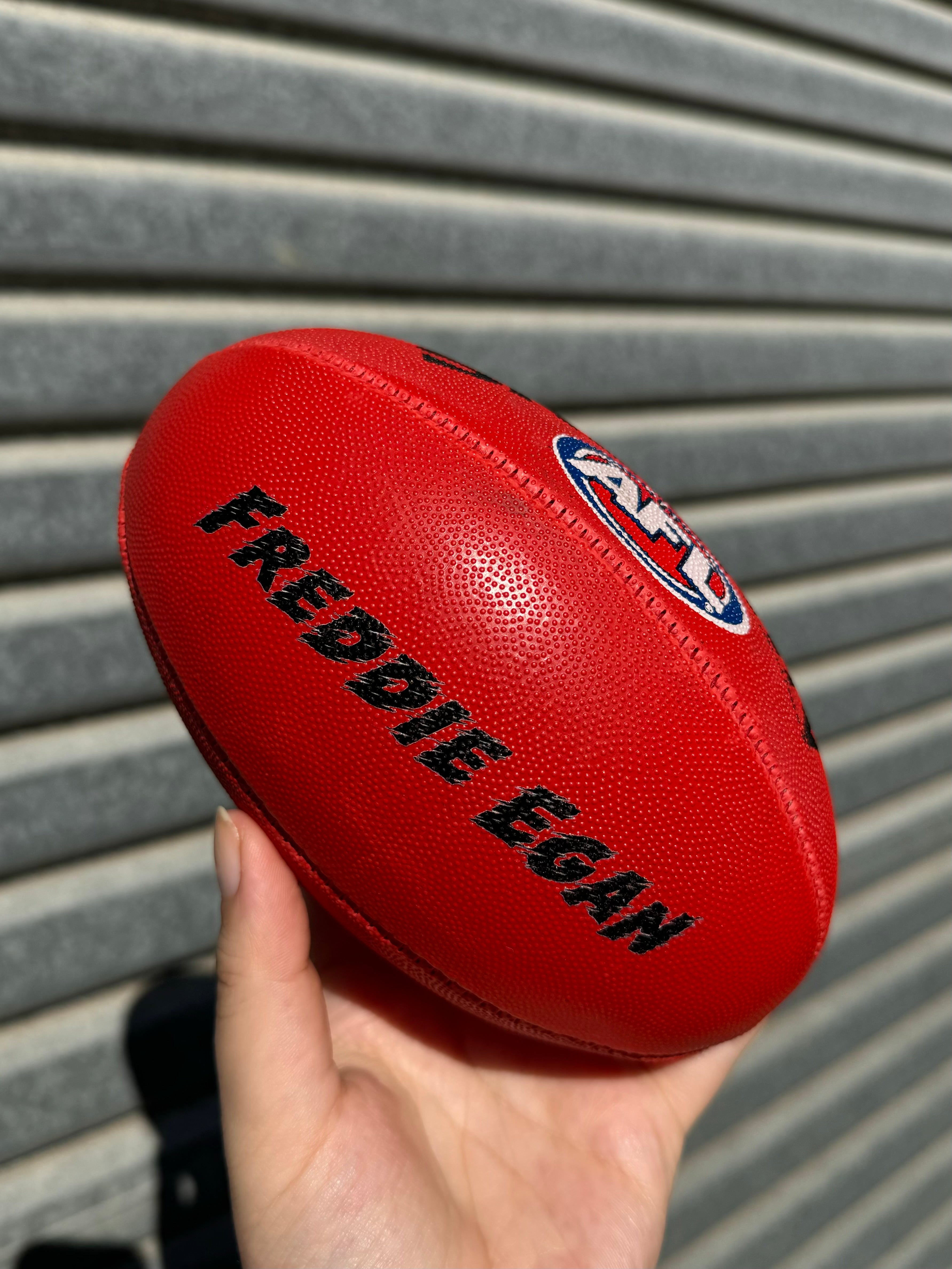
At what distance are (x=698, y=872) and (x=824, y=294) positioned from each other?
2.32 metres

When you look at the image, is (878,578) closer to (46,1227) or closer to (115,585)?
(115,585)

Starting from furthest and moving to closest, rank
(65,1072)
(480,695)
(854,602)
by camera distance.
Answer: (854,602) → (65,1072) → (480,695)

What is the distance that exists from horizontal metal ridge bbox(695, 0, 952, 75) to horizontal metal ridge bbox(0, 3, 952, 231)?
255 millimetres

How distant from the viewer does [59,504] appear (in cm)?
167

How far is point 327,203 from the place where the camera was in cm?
187

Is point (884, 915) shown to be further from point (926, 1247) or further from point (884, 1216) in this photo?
point (926, 1247)

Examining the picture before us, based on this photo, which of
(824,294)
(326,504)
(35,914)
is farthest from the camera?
(824,294)

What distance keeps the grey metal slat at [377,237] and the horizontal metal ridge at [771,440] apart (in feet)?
1.07

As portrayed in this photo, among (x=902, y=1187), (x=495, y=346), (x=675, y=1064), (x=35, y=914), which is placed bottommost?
(x=902, y=1187)

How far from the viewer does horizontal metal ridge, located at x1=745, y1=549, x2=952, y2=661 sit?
2.81 metres

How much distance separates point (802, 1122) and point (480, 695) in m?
2.81

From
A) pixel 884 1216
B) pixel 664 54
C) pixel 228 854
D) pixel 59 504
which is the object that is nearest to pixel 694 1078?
pixel 228 854

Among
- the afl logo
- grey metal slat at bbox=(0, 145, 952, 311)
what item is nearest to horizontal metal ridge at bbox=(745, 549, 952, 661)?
grey metal slat at bbox=(0, 145, 952, 311)

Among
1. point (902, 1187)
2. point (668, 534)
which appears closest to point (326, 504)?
A: point (668, 534)
